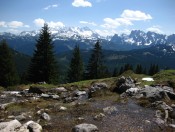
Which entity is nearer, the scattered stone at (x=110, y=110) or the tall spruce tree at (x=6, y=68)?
the scattered stone at (x=110, y=110)

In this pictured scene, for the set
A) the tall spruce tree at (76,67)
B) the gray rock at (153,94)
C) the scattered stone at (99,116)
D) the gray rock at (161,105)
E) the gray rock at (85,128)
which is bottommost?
the tall spruce tree at (76,67)

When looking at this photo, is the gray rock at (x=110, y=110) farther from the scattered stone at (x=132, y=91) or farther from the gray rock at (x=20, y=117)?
the gray rock at (x=20, y=117)

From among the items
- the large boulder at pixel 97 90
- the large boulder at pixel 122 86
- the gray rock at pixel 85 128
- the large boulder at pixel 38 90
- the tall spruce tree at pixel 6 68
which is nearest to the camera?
the gray rock at pixel 85 128

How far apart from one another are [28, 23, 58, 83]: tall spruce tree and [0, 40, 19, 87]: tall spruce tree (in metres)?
7.54

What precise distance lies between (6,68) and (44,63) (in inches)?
499

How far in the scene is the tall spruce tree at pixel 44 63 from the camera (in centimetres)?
6650

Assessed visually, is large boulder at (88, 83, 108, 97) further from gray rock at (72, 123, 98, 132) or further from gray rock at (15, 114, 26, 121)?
gray rock at (72, 123, 98, 132)

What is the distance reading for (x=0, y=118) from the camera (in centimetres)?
2253

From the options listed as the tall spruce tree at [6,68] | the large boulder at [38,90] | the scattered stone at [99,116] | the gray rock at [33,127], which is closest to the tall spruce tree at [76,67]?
the tall spruce tree at [6,68]

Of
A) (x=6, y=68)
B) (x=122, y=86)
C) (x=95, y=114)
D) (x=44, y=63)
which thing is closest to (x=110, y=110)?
(x=95, y=114)

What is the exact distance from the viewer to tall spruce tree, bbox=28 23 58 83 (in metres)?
66.5

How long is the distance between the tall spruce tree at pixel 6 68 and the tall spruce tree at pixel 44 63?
24.7 ft

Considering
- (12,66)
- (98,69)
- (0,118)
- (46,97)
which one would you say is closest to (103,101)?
(46,97)

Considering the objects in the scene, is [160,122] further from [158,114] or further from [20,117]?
[20,117]
